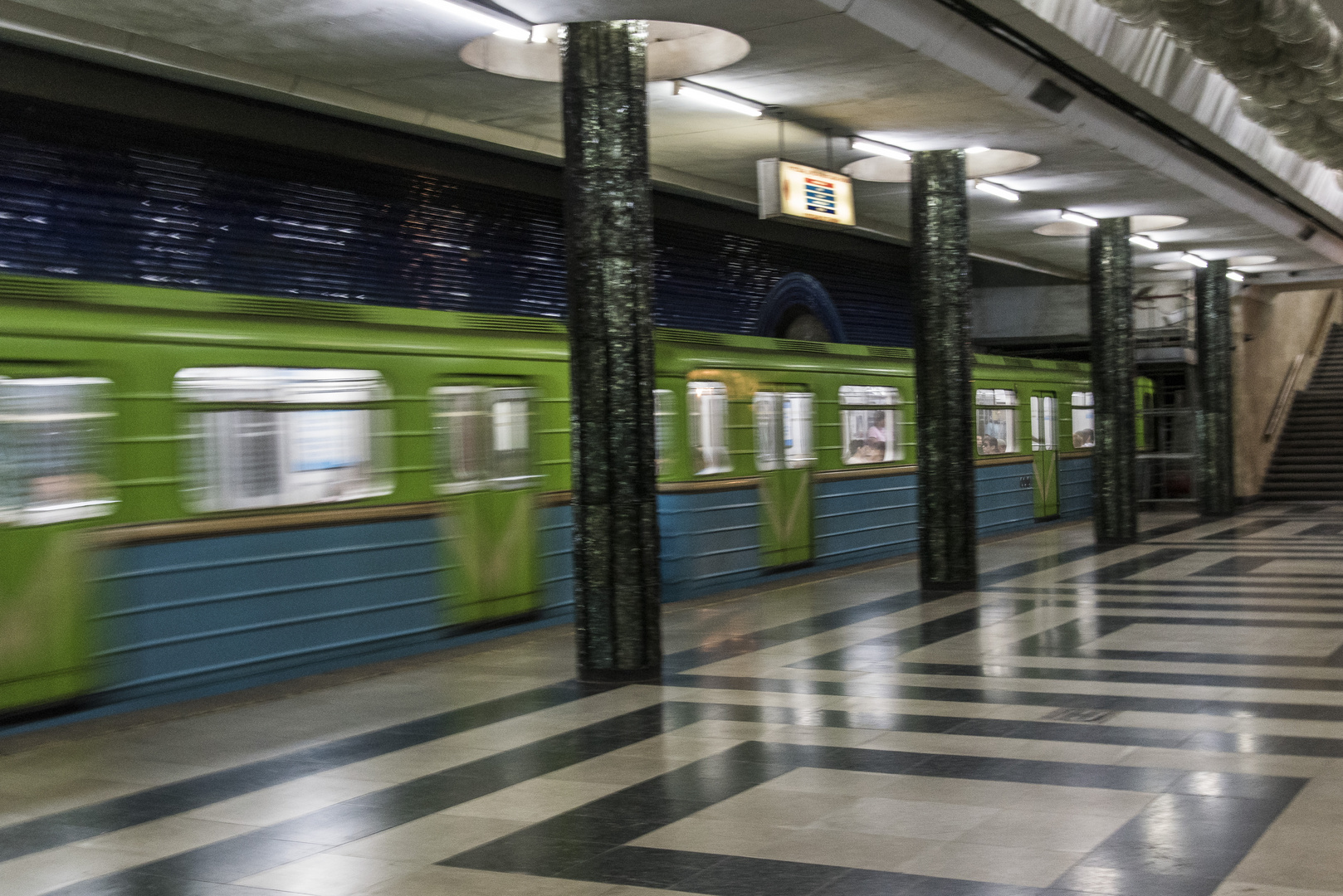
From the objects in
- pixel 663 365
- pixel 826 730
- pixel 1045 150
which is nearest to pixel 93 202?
pixel 663 365

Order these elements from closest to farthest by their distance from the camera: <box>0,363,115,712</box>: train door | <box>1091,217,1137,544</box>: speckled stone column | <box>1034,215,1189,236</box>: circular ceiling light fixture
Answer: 1. <box>0,363,115,712</box>: train door
2. <box>1091,217,1137,544</box>: speckled stone column
3. <box>1034,215,1189,236</box>: circular ceiling light fixture

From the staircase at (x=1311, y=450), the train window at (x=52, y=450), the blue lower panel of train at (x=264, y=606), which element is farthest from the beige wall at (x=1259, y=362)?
the train window at (x=52, y=450)

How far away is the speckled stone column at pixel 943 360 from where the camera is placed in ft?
40.0

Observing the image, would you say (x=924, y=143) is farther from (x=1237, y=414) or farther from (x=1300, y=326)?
(x=1300, y=326)

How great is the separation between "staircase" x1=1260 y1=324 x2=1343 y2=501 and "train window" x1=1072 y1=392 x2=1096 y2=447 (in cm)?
669

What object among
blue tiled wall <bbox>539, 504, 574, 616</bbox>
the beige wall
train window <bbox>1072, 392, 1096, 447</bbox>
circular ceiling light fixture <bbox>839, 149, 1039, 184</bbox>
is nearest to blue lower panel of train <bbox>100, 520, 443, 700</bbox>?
blue tiled wall <bbox>539, 504, 574, 616</bbox>

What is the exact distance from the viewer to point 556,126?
11.2 metres

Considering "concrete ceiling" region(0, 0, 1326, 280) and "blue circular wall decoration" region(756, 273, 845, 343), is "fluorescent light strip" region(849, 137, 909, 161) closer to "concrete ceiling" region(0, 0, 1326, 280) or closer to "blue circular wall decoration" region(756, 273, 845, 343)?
"concrete ceiling" region(0, 0, 1326, 280)

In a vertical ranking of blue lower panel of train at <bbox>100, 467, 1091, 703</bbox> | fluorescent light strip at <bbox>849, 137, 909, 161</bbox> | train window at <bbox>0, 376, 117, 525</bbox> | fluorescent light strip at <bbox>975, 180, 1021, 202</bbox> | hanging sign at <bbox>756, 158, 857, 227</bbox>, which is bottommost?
blue lower panel of train at <bbox>100, 467, 1091, 703</bbox>

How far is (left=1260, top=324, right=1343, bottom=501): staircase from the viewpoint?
1019 inches

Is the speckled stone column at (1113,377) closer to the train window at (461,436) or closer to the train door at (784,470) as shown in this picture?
the train door at (784,470)

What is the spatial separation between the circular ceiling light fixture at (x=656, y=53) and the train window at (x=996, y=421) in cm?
927

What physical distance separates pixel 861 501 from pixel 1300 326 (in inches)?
817

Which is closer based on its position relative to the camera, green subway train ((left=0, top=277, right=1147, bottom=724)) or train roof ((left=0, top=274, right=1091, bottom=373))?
green subway train ((left=0, top=277, right=1147, bottom=724))
